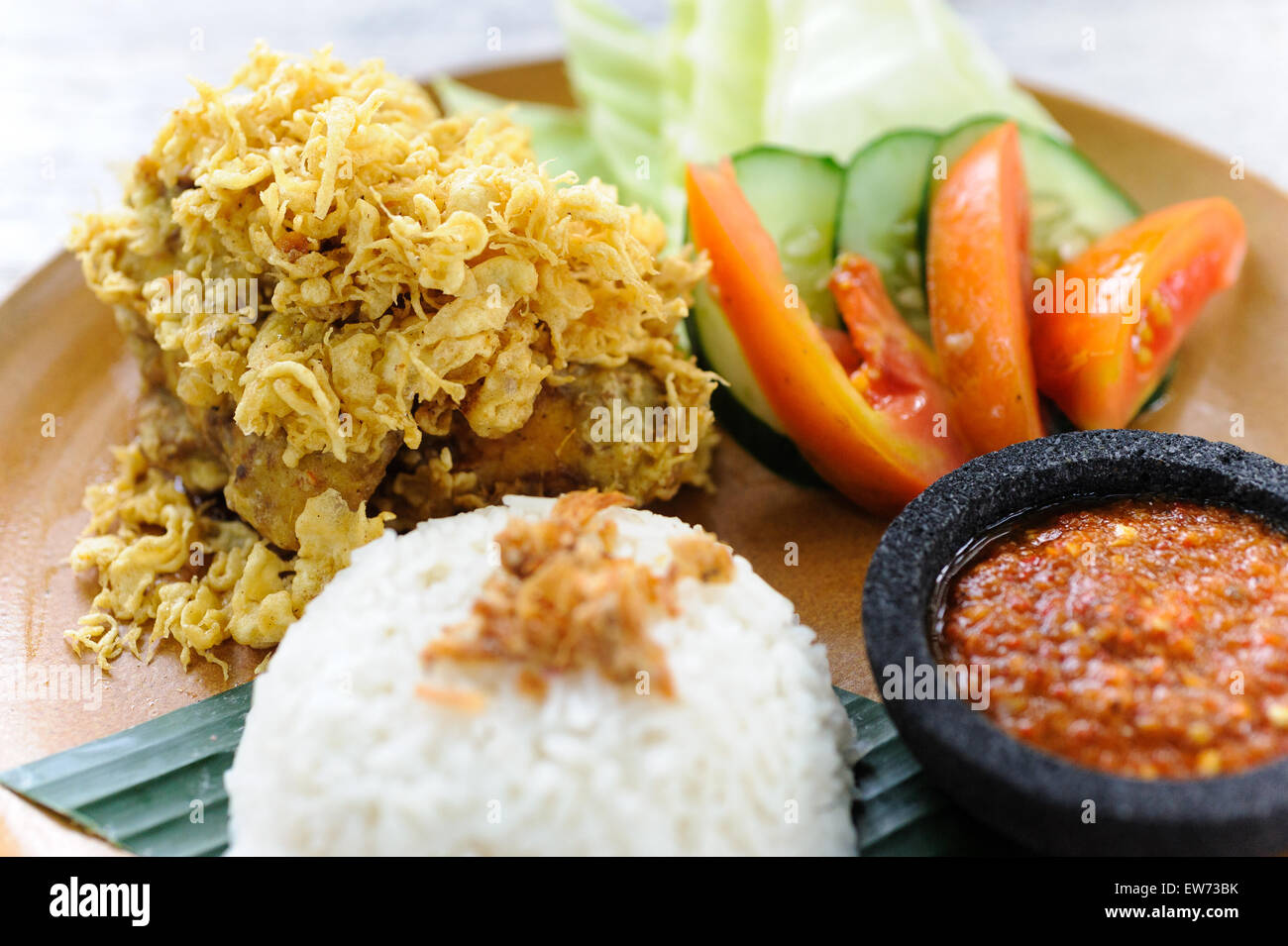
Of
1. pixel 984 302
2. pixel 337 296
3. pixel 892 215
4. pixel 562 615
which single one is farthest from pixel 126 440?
pixel 984 302

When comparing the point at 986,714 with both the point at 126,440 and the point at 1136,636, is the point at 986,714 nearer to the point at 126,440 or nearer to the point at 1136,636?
the point at 1136,636

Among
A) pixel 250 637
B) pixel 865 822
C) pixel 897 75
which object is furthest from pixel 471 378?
pixel 897 75

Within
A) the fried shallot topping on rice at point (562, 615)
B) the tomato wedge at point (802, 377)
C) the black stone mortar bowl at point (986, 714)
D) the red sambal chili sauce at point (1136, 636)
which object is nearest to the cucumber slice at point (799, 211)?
the tomato wedge at point (802, 377)

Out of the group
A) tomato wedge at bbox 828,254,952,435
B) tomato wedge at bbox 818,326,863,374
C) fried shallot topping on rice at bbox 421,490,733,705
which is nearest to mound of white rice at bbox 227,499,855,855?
fried shallot topping on rice at bbox 421,490,733,705

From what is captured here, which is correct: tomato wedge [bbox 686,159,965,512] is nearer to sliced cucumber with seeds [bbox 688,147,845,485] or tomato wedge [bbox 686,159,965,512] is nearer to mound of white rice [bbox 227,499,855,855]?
sliced cucumber with seeds [bbox 688,147,845,485]

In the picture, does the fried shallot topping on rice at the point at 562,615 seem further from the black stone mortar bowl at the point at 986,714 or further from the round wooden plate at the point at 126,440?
the round wooden plate at the point at 126,440
